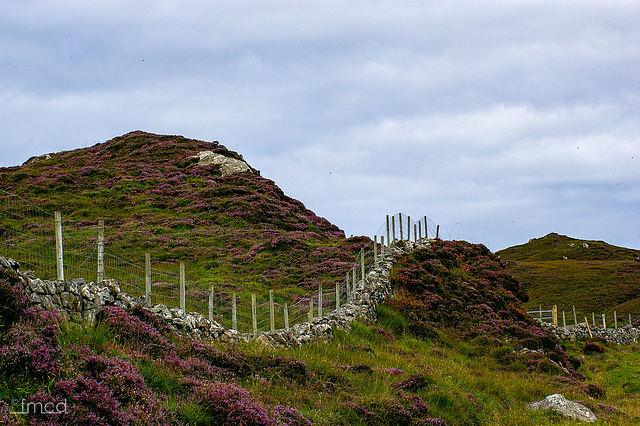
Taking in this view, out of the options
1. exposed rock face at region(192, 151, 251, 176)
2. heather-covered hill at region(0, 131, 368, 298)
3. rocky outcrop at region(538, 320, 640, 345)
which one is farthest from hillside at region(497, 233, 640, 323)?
exposed rock face at region(192, 151, 251, 176)

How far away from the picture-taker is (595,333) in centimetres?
4197

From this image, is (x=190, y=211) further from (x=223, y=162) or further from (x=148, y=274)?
(x=148, y=274)

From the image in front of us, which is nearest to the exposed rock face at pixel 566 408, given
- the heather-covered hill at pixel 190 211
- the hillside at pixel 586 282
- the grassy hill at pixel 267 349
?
the grassy hill at pixel 267 349

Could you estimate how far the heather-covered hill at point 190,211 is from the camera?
33.9 metres

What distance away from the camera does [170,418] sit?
7.28 metres

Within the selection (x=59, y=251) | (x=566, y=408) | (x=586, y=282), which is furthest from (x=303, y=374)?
(x=586, y=282)

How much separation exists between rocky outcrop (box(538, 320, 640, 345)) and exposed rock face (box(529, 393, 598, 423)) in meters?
23.5

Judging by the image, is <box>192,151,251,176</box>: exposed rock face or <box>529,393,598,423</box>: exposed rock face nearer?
<box>529,393,598,423</box>: exposed rock face

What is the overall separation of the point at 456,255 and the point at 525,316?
6740 millimetres

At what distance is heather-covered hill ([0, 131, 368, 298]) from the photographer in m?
33.9

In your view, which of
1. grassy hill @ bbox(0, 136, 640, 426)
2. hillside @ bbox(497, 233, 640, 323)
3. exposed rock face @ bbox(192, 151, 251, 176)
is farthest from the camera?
hillside @ bbox(497, 233, 640, 323)

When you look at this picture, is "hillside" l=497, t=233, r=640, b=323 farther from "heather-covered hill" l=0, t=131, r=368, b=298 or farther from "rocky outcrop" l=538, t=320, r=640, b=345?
"heather-covered hill" l=0, t=131, r=368, b=298

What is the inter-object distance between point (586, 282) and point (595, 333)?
117 feet

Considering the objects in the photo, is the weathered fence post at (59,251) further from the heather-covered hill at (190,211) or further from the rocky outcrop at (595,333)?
the rocky outcrop at (595,333)
